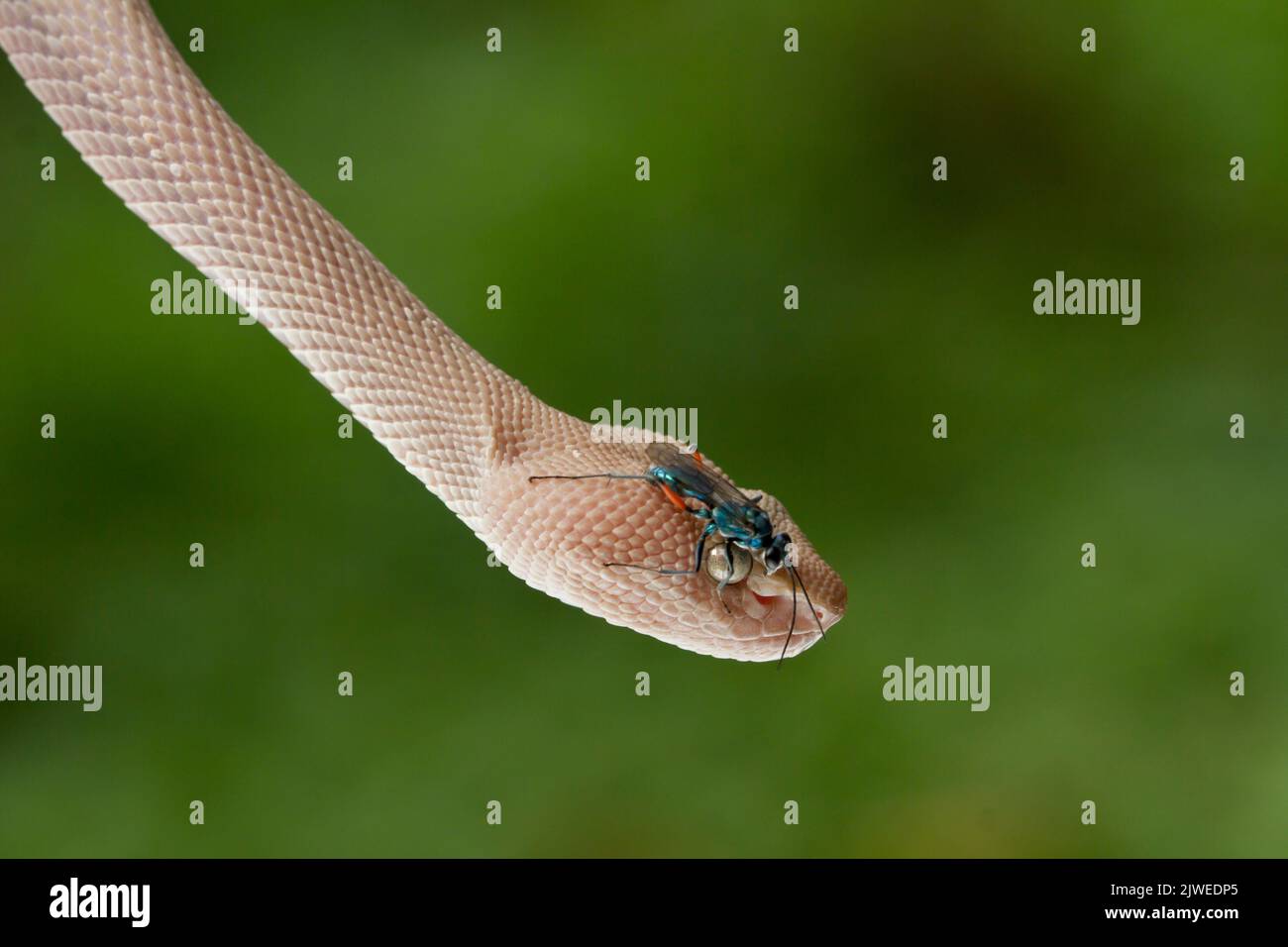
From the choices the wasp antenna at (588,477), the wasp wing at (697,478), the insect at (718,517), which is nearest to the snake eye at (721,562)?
the insect at (718,517)

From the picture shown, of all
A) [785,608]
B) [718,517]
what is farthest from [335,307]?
[785,608]

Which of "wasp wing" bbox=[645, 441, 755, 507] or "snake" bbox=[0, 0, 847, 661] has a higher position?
"snake" bbox=[0, 0, 847, 661]

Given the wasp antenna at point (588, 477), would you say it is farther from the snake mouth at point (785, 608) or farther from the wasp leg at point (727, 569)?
the snake mouth at point (785, 608)

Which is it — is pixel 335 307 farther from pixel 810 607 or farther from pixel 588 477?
pixel 810 607

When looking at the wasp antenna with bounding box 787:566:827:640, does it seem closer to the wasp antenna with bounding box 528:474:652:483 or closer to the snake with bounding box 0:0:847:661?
the snake with bounding box 0:0:847:661

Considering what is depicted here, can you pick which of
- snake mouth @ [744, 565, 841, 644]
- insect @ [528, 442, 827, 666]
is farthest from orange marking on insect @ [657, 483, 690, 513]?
snake mouth @ [744, 565, 841, 644]

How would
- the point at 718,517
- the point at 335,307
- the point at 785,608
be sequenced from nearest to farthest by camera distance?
the point at 718,517 < the point at 785,608 < the point at 335,307
